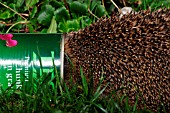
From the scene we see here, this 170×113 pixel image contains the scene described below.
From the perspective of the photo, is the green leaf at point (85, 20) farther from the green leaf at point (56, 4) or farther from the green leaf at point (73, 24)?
the green leaf at point (56, 4)

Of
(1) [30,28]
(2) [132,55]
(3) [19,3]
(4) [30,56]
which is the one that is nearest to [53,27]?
(1) [30,28]

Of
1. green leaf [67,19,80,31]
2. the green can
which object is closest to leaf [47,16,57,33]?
green leaf [67,19,80,31]

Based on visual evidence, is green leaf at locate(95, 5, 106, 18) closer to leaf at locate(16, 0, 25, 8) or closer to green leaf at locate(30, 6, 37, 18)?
green leaf at locate(30, 6, 37, 18)

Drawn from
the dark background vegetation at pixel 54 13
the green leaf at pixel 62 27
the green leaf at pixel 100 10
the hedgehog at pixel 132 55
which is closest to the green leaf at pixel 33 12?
the dark background vegetation at pixel 54 13

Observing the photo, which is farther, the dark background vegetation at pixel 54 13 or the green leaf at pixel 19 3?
the green leaf at pixel 19 3

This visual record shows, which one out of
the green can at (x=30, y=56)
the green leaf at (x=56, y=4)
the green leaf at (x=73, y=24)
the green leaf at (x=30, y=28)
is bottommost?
the green can at (x=30, y=56)

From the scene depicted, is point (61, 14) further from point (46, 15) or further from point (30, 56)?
point (30, 56)
